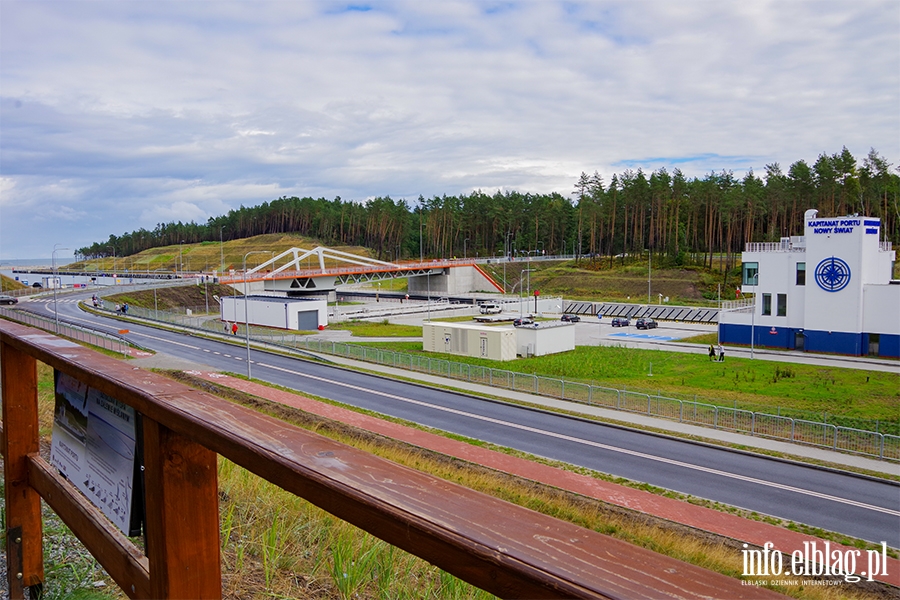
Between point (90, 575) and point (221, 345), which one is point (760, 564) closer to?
point (90, 575)

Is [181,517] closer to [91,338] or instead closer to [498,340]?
[498,340]

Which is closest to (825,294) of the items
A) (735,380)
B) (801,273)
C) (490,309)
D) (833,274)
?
(833,274)

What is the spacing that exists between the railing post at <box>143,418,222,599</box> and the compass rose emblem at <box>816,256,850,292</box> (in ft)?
185

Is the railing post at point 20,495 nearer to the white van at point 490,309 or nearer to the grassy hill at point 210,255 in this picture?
the white van at point 490,309

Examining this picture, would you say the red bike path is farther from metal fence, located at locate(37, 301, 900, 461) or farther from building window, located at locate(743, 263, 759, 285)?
building window, located at locate(743, 263, 759, 285)

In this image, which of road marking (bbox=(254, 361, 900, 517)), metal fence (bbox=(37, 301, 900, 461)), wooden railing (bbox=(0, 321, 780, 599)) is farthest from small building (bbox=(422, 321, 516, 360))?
wooden railing (bbox=(0, 321, 780, 599))

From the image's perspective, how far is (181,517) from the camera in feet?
6.86

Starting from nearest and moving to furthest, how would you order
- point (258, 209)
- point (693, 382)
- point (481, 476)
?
point (481, 476) → point (693, 382) → point (258, 209)

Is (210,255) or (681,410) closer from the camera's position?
(681,410)

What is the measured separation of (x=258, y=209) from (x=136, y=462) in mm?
201145

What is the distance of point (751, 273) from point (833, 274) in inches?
253

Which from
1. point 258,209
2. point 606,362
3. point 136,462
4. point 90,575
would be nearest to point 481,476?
point 90,575

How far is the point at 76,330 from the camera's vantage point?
42.0 meters

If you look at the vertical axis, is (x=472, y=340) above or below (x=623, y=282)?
below
